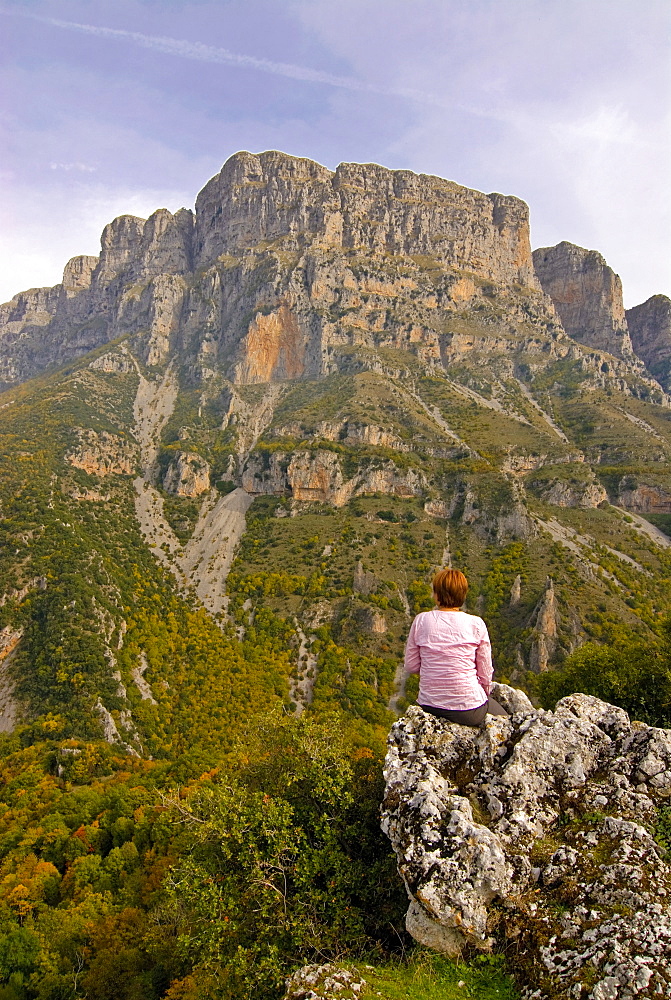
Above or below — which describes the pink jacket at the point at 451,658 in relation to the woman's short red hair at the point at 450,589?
below

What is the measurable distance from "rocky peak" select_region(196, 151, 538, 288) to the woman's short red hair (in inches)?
6713

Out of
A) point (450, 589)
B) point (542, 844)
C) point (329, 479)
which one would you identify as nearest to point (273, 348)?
point (329, 479)

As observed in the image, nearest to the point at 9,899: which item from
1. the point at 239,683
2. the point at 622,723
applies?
the point at 622,723

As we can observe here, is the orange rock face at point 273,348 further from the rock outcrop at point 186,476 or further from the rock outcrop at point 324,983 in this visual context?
the rock outcrop at point 324,983

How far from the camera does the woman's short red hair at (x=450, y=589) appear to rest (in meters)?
7.71

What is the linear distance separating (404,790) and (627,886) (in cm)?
312

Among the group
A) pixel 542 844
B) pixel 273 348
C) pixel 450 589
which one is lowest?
pixel 542 844

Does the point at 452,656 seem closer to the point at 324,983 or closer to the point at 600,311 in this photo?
the point at 324,983

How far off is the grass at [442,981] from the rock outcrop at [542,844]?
0.18 m

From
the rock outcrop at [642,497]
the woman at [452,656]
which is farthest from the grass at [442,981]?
the rock outcrop at [642,497]

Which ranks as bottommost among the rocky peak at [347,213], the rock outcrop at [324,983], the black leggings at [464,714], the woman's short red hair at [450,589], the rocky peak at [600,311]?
the rock outcrop at [324,983]

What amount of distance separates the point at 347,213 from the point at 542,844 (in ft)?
621

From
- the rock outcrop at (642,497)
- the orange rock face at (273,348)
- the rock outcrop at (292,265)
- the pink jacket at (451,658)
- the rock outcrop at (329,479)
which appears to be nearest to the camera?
the pink jacket at (451,658)

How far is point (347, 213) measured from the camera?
16512 cm
